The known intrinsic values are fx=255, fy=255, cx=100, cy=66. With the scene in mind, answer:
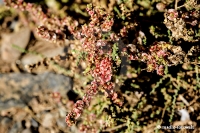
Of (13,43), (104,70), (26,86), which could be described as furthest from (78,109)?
(13,43)

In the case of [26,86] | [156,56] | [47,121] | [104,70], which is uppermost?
[156,56]

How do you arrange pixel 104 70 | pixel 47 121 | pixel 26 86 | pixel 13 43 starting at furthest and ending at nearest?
pixel 13 43, pixel 26 86, pixel 47 121, pixel 104 70

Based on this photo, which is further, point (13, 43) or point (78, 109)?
point (13, 43)

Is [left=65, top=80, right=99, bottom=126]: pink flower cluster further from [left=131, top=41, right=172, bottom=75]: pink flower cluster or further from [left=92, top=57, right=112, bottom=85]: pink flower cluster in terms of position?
[left=131, top=41, right=172, bottom=75]: pink flower cluster

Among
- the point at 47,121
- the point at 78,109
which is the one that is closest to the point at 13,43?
the point at 47,121

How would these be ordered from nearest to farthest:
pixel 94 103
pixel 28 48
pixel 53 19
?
pixel 53 19, pixel 94 103, pixel 28 48

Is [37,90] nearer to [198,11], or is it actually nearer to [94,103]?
[94,103]

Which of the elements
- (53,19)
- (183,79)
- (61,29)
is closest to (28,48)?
(53,19)

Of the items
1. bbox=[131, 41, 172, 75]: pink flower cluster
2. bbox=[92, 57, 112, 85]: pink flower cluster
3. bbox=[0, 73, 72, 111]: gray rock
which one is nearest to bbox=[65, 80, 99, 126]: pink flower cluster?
bbox=[92, 57, 112, 85]: pink flower cluster

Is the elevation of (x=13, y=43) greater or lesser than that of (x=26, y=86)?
greater

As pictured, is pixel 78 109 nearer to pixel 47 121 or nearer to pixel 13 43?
pixel 47 121

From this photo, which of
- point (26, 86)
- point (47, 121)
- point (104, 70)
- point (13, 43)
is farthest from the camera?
point (13, 43)
